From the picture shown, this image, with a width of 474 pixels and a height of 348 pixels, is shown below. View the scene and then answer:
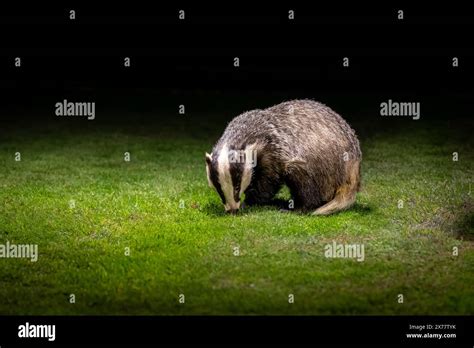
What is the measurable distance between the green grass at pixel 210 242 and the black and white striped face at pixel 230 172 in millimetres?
394

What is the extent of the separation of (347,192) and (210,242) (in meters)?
2.77

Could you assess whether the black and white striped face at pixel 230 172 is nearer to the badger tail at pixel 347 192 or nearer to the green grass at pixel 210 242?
the green grass at pixel 210 242

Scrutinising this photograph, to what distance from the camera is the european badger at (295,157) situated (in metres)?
10.4

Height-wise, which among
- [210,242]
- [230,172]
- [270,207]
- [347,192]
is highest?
[230,172]

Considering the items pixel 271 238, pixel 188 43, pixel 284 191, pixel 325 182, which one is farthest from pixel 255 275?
pixel 188 43

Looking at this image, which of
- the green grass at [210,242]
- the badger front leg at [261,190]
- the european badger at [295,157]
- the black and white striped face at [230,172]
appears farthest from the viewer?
the badger front leg at [261,190]

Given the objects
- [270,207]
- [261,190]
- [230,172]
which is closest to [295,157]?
[261,190]

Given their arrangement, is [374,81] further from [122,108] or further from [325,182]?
[325,182]

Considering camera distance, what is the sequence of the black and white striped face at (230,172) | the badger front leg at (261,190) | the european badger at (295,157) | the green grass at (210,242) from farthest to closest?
1. the badger front leg at (261,190)
2. the european badger at (295,157)
3. the black and white striped face at (230,172)
4. the green grass at (210,242)

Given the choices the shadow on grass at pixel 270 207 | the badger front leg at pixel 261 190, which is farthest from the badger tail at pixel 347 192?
the badger front leg at pixel 261 190

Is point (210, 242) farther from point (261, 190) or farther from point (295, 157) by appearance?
point (295, 157)

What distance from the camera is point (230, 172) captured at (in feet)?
32.7

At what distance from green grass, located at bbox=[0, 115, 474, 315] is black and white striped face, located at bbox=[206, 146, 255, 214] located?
1.29 ft

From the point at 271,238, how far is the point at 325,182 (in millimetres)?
1747
